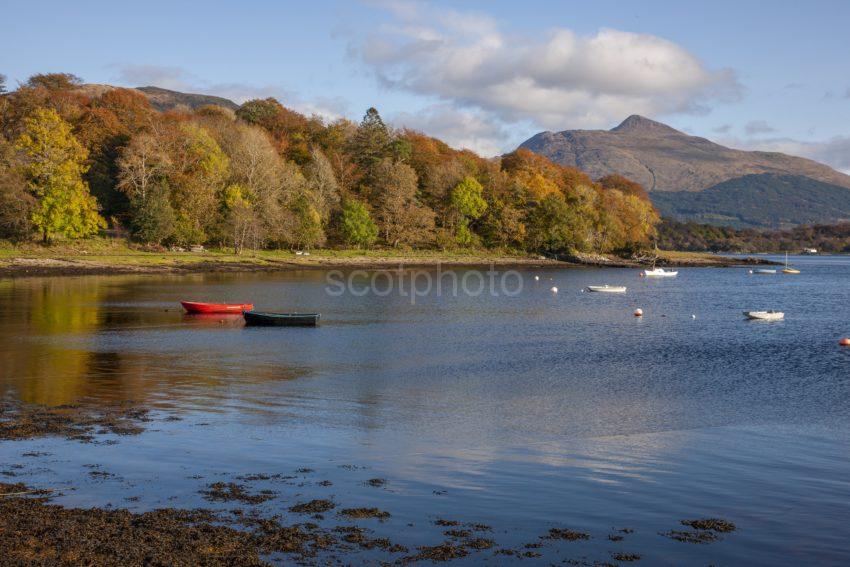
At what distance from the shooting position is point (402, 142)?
135 metres

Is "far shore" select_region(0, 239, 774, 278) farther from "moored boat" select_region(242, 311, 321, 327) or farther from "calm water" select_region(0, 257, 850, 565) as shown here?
"moored boat" select_region(242, 311, 321, 327)

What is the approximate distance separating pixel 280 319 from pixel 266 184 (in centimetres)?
6082

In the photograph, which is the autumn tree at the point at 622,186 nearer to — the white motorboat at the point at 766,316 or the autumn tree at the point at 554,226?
the autumn tree at the point at 554,226

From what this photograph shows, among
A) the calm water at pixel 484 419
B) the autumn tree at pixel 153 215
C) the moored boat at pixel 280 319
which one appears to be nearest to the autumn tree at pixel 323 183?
the autumn tree at pixel 153 215

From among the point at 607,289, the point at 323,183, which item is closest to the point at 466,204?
the point at 323,183

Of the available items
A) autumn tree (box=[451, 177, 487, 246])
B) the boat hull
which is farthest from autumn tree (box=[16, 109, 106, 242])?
autumn tree (box=[451, 177, 487, 246])

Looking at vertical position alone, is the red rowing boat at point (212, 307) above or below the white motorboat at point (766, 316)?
below

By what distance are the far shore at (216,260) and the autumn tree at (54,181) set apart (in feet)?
8.89

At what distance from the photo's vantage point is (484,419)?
21656 mm

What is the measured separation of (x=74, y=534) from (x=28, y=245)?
263ft

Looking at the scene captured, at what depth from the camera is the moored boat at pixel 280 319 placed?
44.2 metres

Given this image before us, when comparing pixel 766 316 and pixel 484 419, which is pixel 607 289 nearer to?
pixel 766 316

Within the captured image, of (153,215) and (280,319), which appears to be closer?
(280,319)

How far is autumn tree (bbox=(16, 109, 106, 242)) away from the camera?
3199 inches
